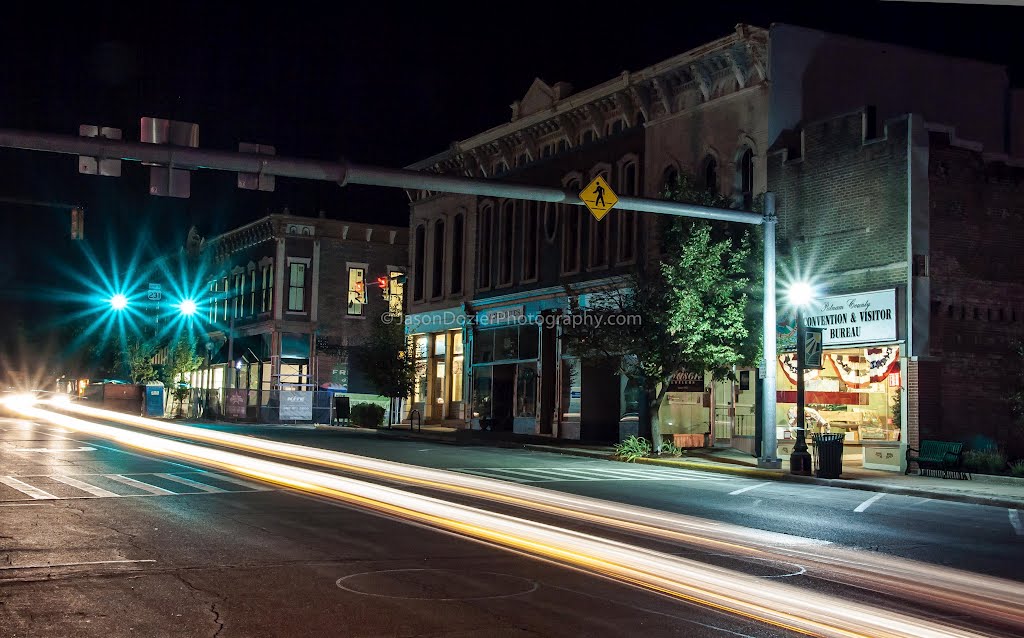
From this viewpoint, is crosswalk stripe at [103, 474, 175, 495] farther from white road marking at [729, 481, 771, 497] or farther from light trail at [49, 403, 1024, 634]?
white road marking at [729, 481, 771, 497]

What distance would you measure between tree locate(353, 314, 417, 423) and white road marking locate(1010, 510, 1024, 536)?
32316mm

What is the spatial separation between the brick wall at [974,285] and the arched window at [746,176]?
21.2ft

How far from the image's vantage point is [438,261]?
50.5 meters


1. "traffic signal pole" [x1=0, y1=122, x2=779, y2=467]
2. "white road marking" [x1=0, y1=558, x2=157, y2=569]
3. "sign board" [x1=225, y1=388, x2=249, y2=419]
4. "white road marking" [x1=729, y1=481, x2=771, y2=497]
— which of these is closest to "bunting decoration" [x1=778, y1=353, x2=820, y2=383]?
"white road marking" [x1=729, y1=481, x2=771, y2=497]

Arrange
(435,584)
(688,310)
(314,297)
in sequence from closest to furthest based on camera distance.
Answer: (435,584) → (688,310) → (314,297)

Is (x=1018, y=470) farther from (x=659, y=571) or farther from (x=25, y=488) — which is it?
(x=25, y=488)

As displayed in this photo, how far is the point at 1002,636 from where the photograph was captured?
Answer: 7.33 meters

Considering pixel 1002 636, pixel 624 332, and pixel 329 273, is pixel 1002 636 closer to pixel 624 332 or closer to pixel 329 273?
pixel 624 332

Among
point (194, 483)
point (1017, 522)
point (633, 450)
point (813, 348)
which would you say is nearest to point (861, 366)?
point (813, 348)

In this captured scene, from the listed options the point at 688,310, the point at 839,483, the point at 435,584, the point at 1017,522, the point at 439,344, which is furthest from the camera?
the point at 439,344

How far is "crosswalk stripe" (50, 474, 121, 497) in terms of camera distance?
1526cm

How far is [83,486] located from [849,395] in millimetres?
19728

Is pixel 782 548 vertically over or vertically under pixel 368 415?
under

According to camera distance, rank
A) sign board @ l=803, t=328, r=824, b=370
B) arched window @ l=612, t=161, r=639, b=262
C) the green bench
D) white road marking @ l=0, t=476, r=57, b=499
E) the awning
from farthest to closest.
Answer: the awning
arched window @ l=612, t=161, r=639, b=262
sign board @ l=803, t=328, r=824, b=370
the green bench
white road marking @ l=0, t=476, r=57, b=499
